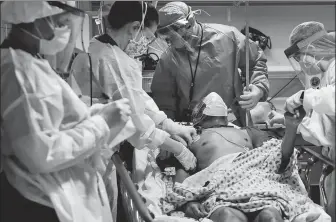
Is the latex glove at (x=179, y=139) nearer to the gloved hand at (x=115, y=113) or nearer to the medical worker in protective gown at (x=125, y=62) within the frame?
the medical worker in protective gown at (x=125, y=62)

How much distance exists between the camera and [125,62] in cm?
291

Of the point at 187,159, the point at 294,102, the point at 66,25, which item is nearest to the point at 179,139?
the point at 187,159

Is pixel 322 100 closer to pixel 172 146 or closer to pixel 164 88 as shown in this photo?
pixel 172 146

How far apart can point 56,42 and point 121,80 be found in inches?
32.4

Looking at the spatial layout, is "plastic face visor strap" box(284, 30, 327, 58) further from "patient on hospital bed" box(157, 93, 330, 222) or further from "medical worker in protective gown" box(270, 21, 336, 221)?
"patient on hospital bed" box(157, 93, 330, 222)

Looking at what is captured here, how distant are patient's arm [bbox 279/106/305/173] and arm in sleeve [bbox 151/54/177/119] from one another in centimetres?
112

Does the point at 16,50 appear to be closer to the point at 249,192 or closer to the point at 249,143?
the point at 249,192

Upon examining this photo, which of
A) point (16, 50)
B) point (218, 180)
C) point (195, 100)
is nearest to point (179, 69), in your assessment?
point (195, 100)

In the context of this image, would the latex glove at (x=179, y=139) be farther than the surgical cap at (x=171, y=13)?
No

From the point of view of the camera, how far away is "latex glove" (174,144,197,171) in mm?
3506

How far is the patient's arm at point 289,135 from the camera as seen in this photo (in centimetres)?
263

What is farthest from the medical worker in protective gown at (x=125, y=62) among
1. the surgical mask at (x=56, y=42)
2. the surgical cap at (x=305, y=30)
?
the surgical cap at (x=305, y=30)

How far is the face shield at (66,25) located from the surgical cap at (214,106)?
5.96ft

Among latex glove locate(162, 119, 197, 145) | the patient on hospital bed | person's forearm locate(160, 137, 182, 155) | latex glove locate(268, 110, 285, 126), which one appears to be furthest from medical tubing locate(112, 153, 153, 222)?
latex glove locate(268, 110, 285, 126)
